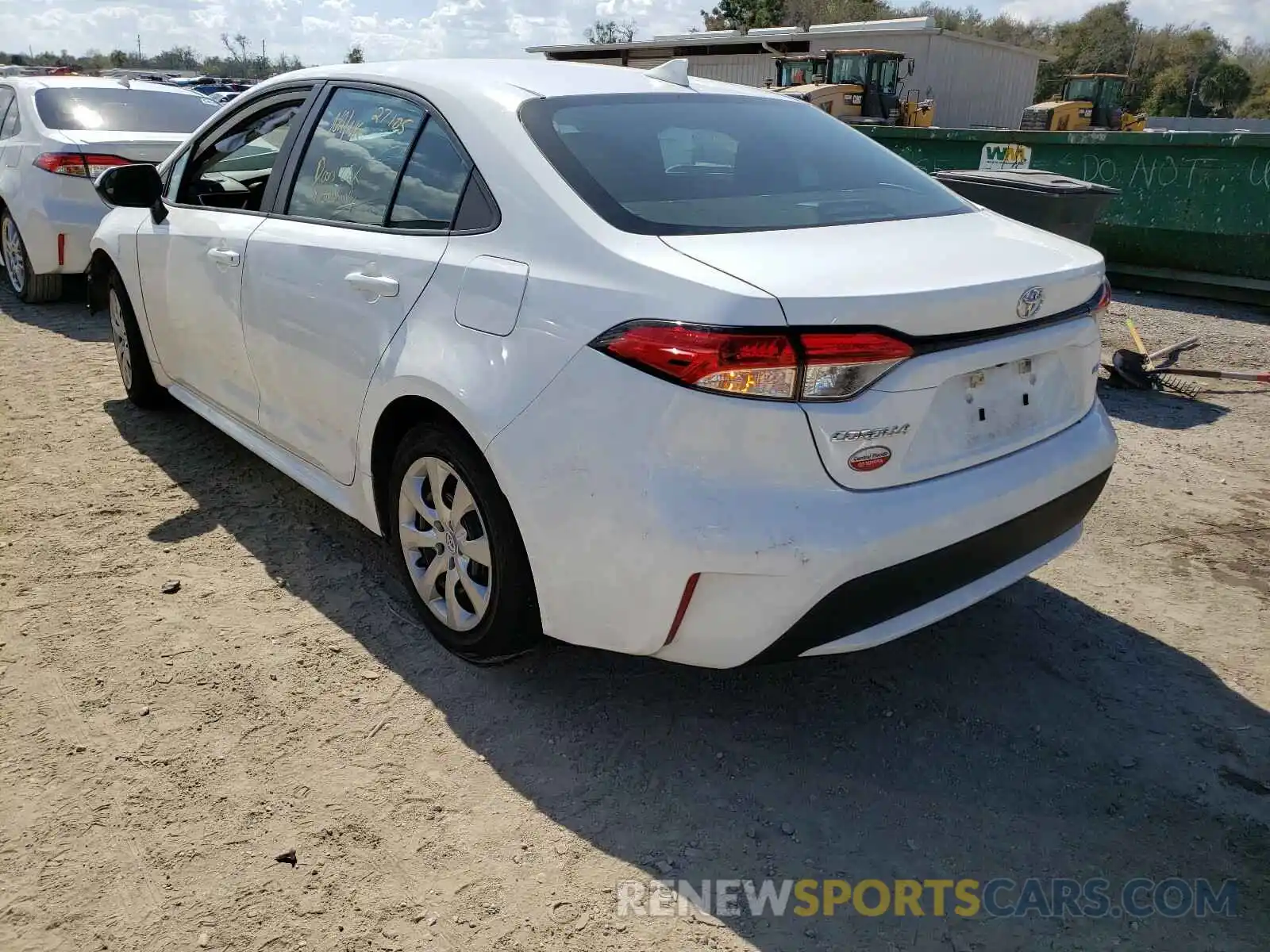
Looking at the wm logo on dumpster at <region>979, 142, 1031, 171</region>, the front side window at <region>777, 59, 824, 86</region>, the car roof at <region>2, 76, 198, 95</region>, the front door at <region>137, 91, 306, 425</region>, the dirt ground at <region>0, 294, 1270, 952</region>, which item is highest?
the front side window at <region>777, 59, 824, 86</region>

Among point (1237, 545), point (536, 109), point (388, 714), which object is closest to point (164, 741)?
point (388, 714)

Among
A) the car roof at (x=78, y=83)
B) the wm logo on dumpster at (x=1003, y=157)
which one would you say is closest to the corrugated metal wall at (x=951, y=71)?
the wm logo on dumpster at (x=1003, y=157)

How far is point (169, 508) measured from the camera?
4.04m

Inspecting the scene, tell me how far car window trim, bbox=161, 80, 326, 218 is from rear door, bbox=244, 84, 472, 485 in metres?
0.08

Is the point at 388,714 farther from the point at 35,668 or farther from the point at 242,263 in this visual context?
the point at 242,263

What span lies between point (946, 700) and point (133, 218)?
4.02 meters

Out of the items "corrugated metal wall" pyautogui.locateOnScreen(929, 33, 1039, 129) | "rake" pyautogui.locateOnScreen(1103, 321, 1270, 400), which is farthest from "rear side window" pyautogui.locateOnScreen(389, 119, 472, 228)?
"corrugated metal wall" pyautogui.locateOnScreen(929, 33, 1039, 129)

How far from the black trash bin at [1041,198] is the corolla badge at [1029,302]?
15.2ft

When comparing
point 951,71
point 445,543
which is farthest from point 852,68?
point 445,543

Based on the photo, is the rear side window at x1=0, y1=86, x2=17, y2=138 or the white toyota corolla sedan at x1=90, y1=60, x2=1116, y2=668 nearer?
the white toyota corolla sedan at x1=90, y1=60, x2=1116, y2=668

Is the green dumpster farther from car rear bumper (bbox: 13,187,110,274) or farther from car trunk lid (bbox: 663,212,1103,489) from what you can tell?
car rear bumper (bbox: 13,187,110,274)

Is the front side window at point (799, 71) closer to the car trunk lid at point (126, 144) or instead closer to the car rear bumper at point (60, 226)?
the car trunk lid at point (126, 144)

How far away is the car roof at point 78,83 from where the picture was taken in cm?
751

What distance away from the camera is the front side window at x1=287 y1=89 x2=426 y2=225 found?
9.77 feet
